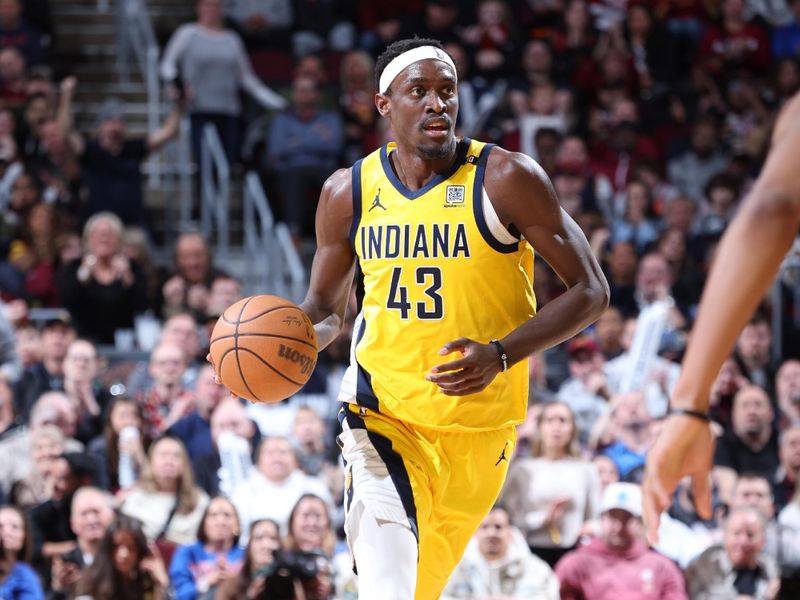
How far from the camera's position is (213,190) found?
13000 millimetres

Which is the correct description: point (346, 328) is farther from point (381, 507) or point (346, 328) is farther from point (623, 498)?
point (381, 507)

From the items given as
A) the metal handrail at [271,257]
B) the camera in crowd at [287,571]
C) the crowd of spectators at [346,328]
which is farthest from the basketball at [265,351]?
the metal handrail at [271,257]

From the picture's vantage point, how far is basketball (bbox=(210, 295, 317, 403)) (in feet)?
15.9

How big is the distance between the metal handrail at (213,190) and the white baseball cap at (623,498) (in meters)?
5.03

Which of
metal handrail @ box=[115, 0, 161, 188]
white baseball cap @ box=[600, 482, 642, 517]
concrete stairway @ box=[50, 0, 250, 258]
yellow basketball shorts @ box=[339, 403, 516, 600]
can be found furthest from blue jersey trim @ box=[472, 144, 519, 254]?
metal handrail @ box=[115, 0, 161, 188]

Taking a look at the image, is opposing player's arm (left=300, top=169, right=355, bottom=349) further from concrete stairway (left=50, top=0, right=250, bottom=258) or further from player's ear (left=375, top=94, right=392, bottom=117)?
concrete stairway (left=50, top=0, right=250, bottom=258)

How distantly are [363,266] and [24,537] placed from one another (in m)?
4.11

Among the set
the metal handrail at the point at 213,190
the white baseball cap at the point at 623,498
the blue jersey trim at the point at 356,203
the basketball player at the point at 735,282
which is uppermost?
the basketball player at the point at 735,282

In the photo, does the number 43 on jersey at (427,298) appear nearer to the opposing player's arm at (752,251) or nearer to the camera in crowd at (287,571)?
the opposing player's arm at (752,251)

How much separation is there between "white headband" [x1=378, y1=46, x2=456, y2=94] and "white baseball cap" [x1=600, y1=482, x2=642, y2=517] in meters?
3.77

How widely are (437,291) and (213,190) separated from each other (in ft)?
27.6

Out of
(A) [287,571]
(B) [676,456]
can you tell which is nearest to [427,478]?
(B) [676,456]

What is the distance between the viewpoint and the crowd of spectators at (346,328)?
8172 mm

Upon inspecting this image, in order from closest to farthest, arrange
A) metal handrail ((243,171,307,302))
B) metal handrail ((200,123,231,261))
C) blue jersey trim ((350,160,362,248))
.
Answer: blue jersey trim ((350,160,362,248)) → metal handrail ((243,171,307,302)) → metal handrail ((200,123,231,261))
